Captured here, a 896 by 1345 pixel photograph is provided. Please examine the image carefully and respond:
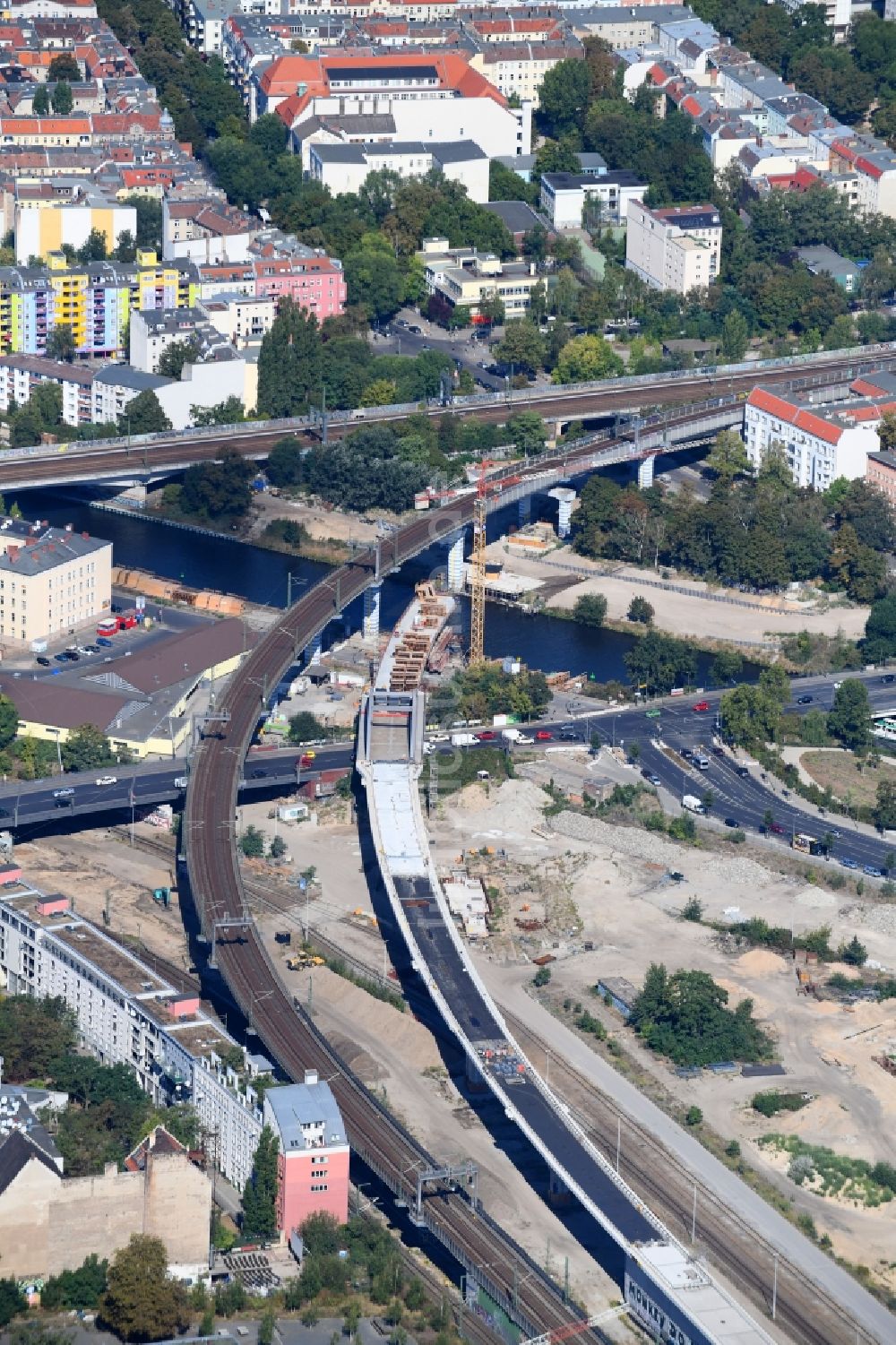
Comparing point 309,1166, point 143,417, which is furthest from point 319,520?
point 309,1166

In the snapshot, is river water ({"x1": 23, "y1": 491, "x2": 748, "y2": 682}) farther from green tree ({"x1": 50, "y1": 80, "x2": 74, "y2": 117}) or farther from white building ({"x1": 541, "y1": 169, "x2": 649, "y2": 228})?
green tree ({"x1": 50, "y1": 80, "x2": 74, "y2": 117})

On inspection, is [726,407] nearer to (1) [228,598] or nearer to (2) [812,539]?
(2) [812,539]

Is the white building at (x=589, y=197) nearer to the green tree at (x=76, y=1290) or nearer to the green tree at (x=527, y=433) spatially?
the green tree at (x=527, y=433)

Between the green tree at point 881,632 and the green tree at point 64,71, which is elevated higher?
the green tree at point 64,71

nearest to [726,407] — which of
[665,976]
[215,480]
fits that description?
[215,480]

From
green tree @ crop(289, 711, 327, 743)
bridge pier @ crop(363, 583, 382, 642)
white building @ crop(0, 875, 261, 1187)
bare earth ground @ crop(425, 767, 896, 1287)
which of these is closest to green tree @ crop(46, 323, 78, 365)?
bridge pier @ crop(363, 583, 382, 642)

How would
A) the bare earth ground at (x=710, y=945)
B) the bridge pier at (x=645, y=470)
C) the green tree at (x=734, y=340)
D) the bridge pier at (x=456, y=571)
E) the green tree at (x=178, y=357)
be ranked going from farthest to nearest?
1. the green tree at (x=734, y=340)
2. the green tree at (x=178, y=357)
3. the bridge pier at (x=645, y=470)
4. the bridge pier at (x=456, y=571)
5. the bare earth ground at (x=710, y=945)

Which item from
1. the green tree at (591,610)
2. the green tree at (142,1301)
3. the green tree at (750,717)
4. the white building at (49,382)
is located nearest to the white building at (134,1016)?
the green tree at (142,1301)
